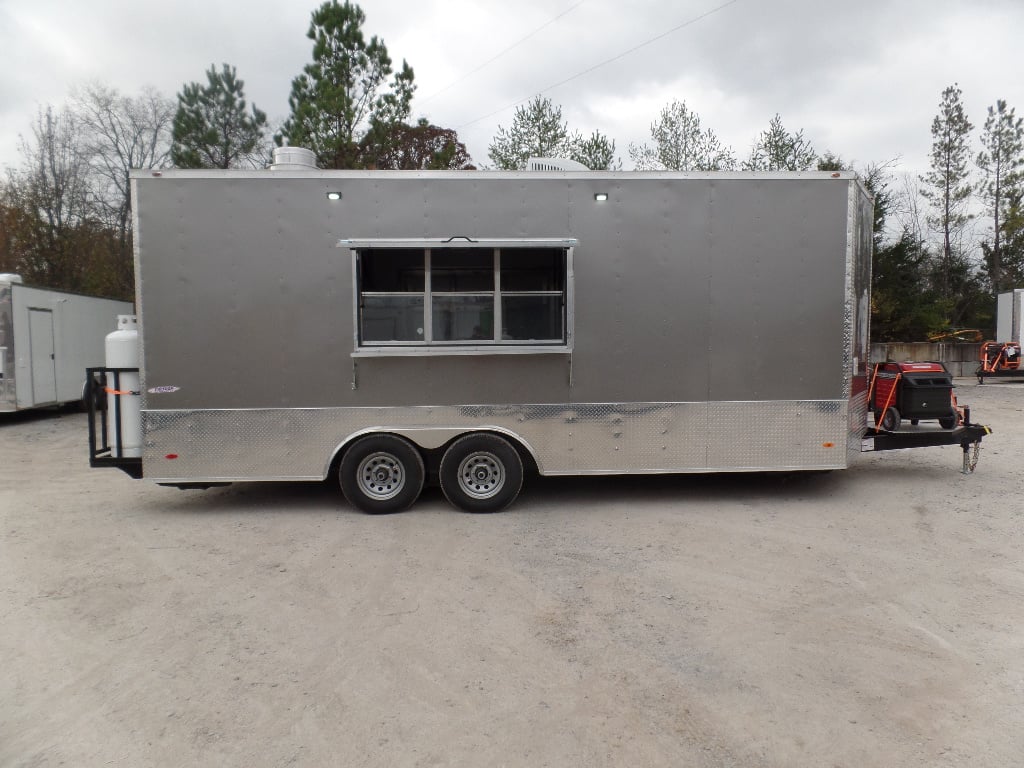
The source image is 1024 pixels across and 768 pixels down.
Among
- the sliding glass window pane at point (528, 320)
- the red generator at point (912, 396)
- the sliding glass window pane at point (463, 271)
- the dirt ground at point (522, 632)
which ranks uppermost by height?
the sliding glass window pane at point (463, 271)

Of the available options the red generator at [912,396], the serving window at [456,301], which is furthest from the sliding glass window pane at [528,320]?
the red generator at [912,396]

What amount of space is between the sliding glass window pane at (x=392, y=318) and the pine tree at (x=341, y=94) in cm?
1231

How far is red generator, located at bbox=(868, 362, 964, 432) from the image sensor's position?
7527mm

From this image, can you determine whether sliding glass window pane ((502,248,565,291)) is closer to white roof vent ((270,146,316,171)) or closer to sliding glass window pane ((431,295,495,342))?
sliding glass window pane ((431,295,495,342))

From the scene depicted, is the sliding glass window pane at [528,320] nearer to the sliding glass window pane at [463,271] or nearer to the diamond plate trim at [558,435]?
the sliding glass window pane at [463,271]

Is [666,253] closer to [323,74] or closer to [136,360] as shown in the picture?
[136,360]

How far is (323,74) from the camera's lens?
17.6 m

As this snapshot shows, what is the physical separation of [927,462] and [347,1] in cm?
1768

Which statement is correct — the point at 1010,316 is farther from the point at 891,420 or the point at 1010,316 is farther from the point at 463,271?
the point at 463,271

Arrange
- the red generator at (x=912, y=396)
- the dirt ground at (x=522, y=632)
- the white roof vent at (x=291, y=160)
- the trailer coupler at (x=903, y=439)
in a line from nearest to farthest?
1. the dirt ground at (x=522, y=632)
2. the white roof vent at (x=291, y=160)
3. the trailer coupler at (x=903, y=439)
4. the red generator at (x=912, y=396)

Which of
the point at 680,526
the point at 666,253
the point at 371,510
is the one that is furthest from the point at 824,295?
the point at 371,510

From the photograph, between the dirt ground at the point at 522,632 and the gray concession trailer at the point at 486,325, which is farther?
the gray concession trailer at the point at 486,325

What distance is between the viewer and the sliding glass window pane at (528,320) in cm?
632

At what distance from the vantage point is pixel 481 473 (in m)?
6.45
